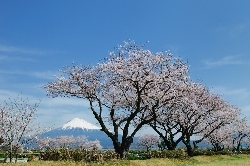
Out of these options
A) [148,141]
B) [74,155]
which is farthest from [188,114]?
[148,141]

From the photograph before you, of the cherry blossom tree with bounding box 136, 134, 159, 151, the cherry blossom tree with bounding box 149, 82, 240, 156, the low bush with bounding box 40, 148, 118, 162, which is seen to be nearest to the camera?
the low bush with bounding box 40, 148, 118, 162

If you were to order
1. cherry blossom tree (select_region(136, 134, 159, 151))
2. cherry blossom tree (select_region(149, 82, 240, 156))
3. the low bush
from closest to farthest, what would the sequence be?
the low bush
cherry blossom tree (select_region(149, 82, 240, 156))
cherry blossom tree (select_region(136, 134, 159, 151))

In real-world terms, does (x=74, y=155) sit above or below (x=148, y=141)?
below

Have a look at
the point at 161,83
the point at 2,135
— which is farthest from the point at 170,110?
the point at 2,135

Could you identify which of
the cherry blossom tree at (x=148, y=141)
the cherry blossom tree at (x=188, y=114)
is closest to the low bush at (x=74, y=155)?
the cherry blossom tree at (x=188, y=114)

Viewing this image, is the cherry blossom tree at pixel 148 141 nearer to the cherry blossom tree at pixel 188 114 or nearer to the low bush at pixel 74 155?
the cherry blossom tree at pixel 188 114

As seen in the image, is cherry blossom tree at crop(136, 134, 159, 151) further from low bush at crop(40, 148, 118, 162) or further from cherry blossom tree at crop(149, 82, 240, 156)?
low bush at crop(40, 148, 118, 162)

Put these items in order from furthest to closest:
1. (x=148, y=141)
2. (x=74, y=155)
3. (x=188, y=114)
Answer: (x=148, y=141) → (x=188, y=114) → (x=74, y=155)

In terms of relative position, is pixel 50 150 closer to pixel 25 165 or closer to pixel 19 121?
pixel 25 165

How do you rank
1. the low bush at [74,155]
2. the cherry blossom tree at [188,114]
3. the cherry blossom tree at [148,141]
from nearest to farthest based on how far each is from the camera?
1. the low bush at [74,155]
2. the cherry blossom tree at [188,114]
3. the cherry blossom tree at [148,141]

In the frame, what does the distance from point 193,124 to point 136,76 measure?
21.8m

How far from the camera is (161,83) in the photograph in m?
34.7

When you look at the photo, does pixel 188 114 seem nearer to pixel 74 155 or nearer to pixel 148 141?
pixel 74 155

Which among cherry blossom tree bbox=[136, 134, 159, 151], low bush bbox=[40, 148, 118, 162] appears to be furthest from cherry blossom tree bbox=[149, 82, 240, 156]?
cherry blossom tree bbox=[136, 134, 159, 151]
